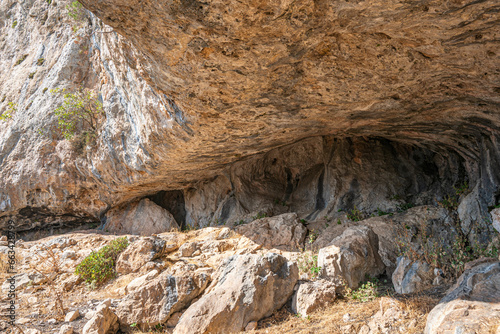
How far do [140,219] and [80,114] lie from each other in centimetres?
477

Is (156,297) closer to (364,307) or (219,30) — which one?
(364,307)

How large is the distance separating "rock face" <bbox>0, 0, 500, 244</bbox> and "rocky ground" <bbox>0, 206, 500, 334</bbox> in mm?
1817

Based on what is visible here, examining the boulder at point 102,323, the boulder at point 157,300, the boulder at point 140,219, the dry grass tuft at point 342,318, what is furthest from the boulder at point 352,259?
the boulder at point 140,219

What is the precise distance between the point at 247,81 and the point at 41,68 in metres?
12.6

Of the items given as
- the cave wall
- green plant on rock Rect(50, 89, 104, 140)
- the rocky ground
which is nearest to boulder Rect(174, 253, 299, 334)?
the rocky ground

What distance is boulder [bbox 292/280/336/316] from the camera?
16.2 feet

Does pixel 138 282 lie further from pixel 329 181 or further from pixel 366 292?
pixel 329 181

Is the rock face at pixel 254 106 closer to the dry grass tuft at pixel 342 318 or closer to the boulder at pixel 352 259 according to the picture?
the boulder at pixel 352 259

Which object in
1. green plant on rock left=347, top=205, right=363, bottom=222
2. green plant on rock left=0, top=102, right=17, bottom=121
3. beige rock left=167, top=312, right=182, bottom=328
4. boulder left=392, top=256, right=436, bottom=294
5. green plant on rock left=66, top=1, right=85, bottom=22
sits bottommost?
beige rock left=167, top=312, right=182, bottom=328

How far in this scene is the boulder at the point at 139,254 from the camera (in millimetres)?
7777

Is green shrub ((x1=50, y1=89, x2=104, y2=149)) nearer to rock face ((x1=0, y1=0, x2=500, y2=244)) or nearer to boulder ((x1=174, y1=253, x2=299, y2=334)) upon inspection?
rock face ((x1=0, y1=0, x2=500, y2=244))

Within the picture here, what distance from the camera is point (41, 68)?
13.4 m

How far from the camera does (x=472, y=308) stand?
3.17 m

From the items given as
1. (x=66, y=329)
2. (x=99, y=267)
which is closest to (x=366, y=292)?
(x=66, y=329)
